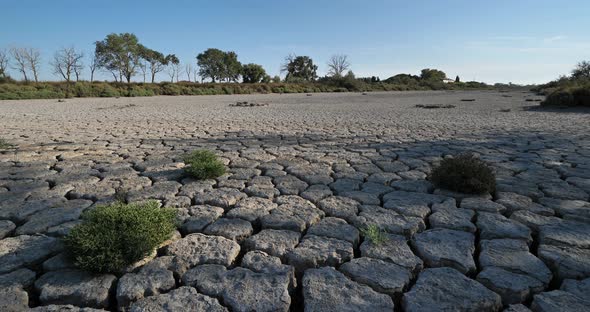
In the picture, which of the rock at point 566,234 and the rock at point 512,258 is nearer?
the rock at point 512,258

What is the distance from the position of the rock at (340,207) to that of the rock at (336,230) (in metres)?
0.10

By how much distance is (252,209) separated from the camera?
2.62 meters

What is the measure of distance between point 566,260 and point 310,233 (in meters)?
1.41

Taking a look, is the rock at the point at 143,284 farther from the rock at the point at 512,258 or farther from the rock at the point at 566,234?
the rock at the point at 566,234

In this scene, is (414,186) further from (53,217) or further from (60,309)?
(53,217)

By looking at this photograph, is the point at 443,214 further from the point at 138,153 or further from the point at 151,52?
the point at 151,52

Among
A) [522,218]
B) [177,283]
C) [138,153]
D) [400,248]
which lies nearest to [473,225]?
[522,218]

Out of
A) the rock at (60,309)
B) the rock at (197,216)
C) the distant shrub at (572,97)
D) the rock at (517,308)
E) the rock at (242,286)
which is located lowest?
the rock at (60,309)

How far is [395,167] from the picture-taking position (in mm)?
3945

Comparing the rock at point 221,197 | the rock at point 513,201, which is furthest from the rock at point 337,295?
the rock at point 513,201

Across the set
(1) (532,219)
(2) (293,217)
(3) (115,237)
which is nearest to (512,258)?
(1) (532,219)

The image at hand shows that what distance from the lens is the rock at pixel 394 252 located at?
186 centimetres

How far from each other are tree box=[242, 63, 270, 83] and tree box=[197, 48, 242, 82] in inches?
61.9

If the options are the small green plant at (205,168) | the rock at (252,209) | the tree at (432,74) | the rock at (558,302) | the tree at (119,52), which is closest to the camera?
the rock at (558,302)
